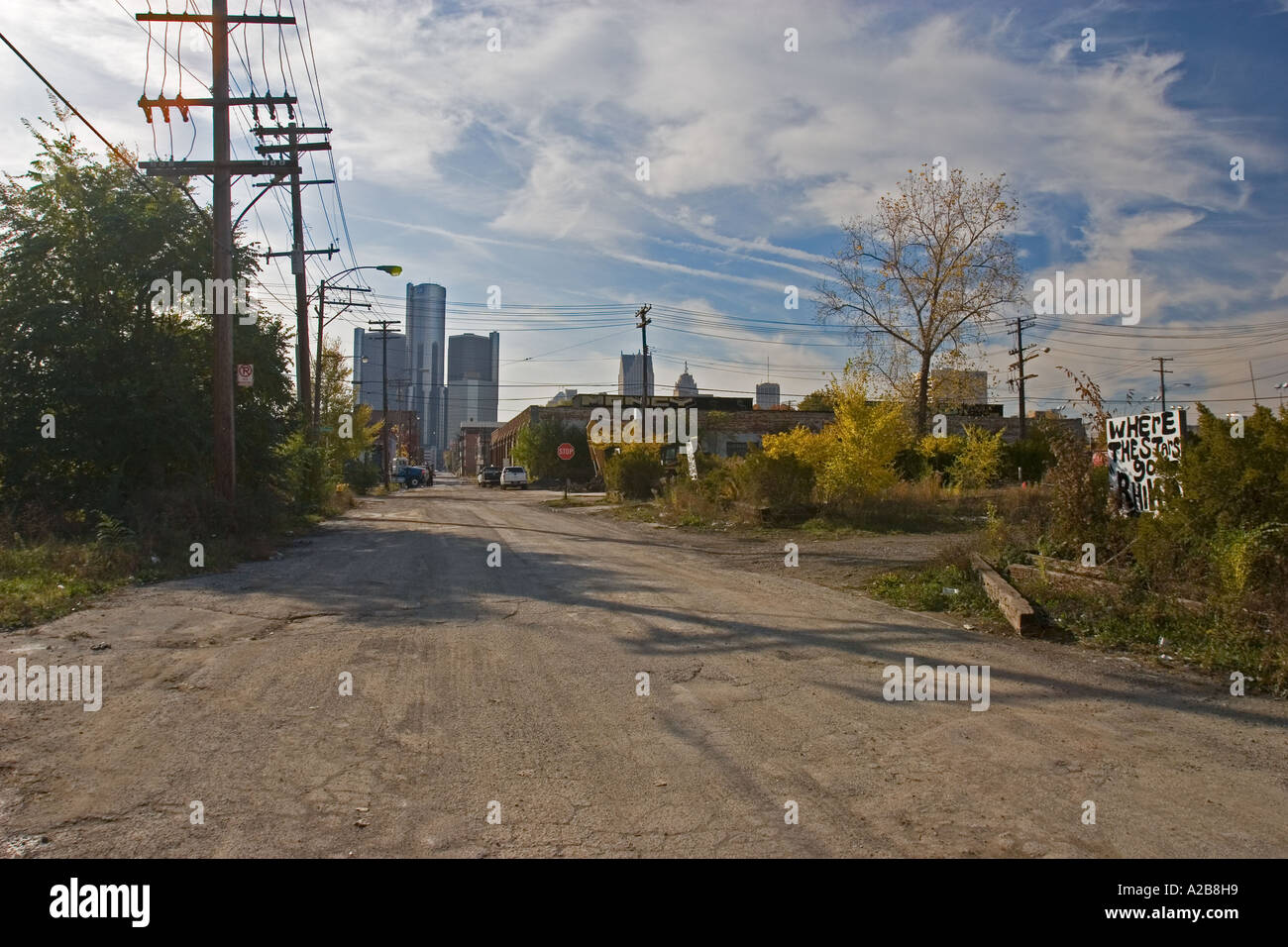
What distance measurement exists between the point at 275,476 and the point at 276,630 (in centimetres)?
1447

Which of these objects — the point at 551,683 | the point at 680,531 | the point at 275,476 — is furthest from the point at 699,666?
the point at 275,476

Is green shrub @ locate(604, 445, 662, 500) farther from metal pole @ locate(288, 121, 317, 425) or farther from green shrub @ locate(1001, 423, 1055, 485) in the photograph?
green shrub @ locate(1001, 423, 1055, 485)

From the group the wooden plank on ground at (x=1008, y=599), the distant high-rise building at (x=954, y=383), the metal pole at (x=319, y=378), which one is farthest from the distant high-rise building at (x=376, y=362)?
the wooden plank on ground at (x=1008, y=599)

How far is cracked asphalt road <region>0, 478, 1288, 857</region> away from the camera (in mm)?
3990

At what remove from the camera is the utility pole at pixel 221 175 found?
17.1 metres

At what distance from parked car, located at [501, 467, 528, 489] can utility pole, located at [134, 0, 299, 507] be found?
43.7m

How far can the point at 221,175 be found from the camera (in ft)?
57.3

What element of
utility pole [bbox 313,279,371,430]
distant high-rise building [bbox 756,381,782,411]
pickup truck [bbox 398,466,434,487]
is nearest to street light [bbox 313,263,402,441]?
utility pole [bbox 313,279,371,430]

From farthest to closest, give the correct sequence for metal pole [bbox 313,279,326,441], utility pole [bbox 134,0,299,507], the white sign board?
metal pole [bbox 313,279,326,441], utility pole [bbox 134,0,299,507], the white sign board

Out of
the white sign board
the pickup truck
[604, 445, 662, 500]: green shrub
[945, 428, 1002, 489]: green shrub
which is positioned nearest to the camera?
the white sign board

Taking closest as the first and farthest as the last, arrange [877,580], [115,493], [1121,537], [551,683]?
[551,683]
[1121,537]
[877,580]
[115,493]

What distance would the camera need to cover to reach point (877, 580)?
12.6 metres
